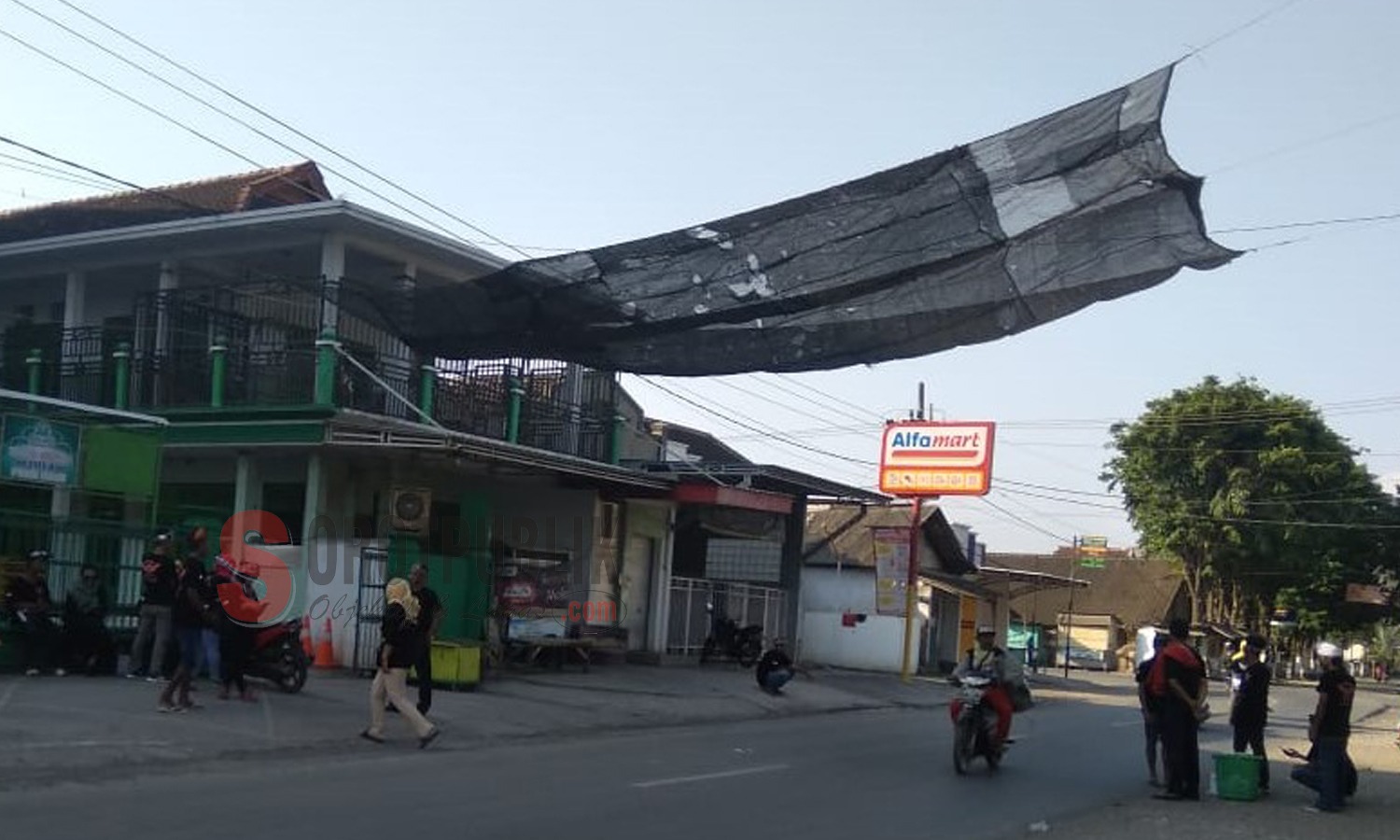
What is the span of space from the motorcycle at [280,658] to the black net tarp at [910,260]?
6.63 m

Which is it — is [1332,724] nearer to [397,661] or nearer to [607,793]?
[607,793]

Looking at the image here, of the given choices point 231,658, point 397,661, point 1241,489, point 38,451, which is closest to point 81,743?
point 397,661

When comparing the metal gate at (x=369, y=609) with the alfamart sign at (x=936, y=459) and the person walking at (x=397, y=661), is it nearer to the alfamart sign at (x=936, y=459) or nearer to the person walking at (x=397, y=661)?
Result: the person walking at (x=397, y=661)

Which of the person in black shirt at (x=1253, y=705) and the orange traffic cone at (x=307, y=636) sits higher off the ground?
the person in black shirt at (x=1253, y=705)

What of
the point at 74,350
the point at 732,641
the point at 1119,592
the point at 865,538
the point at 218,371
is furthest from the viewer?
the point at 1119,592

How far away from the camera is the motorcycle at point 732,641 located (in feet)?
105

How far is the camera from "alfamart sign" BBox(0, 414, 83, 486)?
17828 millimetres

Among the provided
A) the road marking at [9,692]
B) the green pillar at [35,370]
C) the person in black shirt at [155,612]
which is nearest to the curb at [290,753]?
the road marking at [9,692]

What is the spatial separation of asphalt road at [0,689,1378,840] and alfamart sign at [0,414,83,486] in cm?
658

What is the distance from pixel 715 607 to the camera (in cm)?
3253

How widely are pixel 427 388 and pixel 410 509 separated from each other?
6.79ft

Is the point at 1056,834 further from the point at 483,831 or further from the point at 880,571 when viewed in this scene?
the point at 880,571

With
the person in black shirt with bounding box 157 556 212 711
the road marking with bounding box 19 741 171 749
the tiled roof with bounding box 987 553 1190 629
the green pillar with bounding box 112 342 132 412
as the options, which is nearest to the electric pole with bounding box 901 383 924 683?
the green pillar with bounding box 112 342 132 412

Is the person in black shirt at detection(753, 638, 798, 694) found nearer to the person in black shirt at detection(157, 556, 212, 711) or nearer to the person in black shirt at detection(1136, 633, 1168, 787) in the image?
the person in black shirt at detection(1136, 633, 1168, 787)
